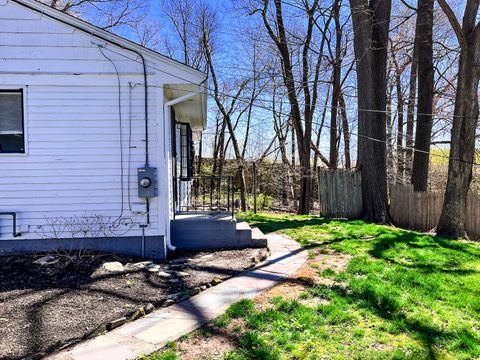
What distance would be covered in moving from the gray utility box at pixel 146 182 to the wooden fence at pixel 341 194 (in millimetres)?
6189

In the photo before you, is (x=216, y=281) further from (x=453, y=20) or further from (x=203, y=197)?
(x=453, y=20)

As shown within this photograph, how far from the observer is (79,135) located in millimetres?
5449

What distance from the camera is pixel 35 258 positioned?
16.9 ft

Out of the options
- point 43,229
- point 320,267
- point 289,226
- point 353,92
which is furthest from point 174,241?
point 353,92

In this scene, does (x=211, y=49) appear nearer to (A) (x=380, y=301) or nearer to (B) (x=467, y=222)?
(B) (x=467, y=222)

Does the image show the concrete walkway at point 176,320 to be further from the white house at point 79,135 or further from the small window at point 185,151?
the small window at point 185,151

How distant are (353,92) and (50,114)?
14.4m

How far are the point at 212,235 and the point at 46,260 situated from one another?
237 cm

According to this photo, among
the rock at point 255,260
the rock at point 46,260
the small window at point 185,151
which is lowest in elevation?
the rock at point 255,260

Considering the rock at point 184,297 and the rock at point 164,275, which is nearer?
the rock at point 184,297

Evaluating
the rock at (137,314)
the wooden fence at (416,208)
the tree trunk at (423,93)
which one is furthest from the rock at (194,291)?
the tree trunk at (423,93)

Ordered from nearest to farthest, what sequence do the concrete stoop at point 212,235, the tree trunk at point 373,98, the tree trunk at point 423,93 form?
the concrete stoop at point 212,235 → the tree trunk at point 373,98 → the tree trunk at point 423,93

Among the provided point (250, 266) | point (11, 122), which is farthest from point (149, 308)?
point (11, 122)

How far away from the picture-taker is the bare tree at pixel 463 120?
7.81 m
